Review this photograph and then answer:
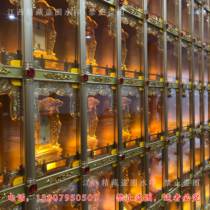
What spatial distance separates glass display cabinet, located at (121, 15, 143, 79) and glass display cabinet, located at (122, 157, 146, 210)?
719 mm

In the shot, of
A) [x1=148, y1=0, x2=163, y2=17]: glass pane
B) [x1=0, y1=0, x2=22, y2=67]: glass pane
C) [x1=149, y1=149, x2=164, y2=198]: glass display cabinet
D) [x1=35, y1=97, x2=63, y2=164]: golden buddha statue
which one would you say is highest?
[x1=148, y1=0, x2=163, y2=17]: glass pane

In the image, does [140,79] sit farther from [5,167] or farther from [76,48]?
[5,167]

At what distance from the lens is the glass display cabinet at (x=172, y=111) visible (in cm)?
332

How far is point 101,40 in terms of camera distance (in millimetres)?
2508

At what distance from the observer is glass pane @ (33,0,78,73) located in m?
2.00

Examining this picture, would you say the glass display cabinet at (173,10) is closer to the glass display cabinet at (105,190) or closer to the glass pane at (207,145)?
the glass pane at (207,145)

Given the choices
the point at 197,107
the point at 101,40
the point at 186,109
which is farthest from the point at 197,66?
the point at 101,40

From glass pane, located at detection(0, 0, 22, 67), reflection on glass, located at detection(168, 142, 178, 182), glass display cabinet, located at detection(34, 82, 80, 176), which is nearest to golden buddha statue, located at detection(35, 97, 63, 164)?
glass display cabinet, located at detection(34, 82, 80, 176)

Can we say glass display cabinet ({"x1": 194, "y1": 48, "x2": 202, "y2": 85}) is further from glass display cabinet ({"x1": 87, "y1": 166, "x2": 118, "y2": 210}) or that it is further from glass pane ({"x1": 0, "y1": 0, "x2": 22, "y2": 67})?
glass pane ({"x1": 0, "y1": 0, "x2": 22, "y2": 67})

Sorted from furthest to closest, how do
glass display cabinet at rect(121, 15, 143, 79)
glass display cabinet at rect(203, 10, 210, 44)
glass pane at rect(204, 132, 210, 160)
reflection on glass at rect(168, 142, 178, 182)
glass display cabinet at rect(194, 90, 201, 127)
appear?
glass display cabinet at rect(203, 10, 210, 44) → glass pane at rect(204, 132, 210, 160) → glass display cabinet at rect(194, 90, 201, 127) → reflection on glass at rect(168, 142, 178, 182) → glass display cabinet at rect(121, 15, 143, 79)

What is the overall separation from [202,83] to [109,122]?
2.07 meters

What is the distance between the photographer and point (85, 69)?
205 centimetres

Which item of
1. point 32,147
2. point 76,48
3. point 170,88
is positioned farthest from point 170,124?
point 32,147

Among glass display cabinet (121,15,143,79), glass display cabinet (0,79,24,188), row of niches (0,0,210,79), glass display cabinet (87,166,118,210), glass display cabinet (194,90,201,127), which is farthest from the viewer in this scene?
glass display cabinet (194,90,201,127)
